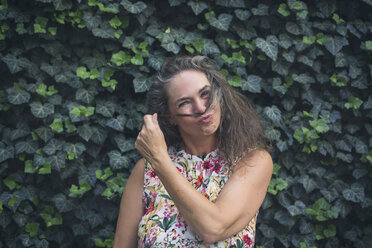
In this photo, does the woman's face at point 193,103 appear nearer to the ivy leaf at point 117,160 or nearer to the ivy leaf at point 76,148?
the ivy leaf at point 117,160

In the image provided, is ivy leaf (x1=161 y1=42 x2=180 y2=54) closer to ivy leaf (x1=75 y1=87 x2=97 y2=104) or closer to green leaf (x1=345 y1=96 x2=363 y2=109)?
ivy leaf (x1=75 y1=87 x2=97 y2=104)

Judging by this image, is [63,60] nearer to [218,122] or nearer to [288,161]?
[218,122]

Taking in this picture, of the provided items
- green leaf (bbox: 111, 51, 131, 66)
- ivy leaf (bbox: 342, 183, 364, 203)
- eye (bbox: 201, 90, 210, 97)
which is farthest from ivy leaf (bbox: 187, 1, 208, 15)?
ivy leaf (bbox: 342, 183, 364, 203)

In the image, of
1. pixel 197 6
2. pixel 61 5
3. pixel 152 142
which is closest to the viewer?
pixel 152 142

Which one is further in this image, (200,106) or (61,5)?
(61,5)

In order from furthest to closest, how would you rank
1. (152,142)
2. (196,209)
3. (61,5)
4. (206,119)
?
(61,5), (206,119), (152,142), (196,209)

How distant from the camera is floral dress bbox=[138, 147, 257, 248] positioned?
163 centimetres

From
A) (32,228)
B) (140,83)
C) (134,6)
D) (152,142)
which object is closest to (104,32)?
(134,6)

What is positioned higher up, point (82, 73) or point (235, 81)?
point (235, 81)

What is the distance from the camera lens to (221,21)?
2.24 metres

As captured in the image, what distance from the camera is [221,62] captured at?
2.26 meters

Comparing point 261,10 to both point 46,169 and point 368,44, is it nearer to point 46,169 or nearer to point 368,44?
point 368,44

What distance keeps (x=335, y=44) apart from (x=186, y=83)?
1167mm

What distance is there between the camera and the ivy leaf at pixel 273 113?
2.24 meters
